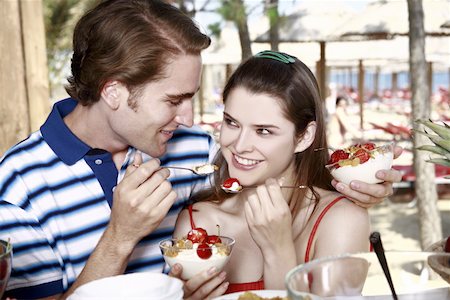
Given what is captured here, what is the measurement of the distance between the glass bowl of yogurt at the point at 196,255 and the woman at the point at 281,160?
0.27m

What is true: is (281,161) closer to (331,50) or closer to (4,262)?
(4,262)

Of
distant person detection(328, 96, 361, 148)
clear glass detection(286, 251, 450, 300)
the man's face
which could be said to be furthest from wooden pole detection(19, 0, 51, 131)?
distant person detection(328, 96, 361, 148)

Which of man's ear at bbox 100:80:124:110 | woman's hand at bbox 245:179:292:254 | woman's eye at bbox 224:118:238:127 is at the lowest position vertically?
woman's hand at bbox 245:179:292:254

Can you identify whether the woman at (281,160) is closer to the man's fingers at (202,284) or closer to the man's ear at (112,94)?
the man's fingers at (202,284)

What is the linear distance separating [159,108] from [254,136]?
1.36 feet

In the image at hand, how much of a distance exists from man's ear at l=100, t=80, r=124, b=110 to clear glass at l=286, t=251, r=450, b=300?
1.41m

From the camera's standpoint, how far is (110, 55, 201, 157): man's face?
7.68 feet

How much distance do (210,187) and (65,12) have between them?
2509cm

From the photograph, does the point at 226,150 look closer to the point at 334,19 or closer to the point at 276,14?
the point at 276,14

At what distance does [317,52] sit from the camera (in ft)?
41.8

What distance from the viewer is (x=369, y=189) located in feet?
6.88

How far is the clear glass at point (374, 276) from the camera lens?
1.17 meters

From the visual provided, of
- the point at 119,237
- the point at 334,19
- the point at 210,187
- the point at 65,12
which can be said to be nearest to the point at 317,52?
the point at 334,19

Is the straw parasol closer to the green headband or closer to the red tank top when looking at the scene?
the green headband
